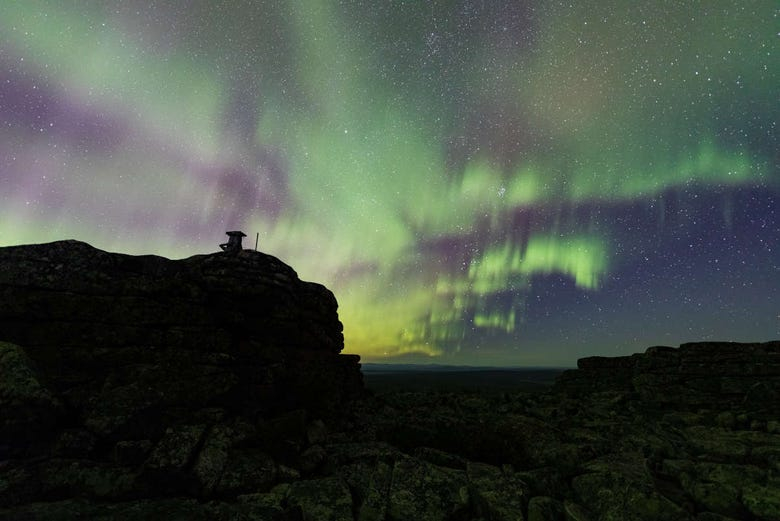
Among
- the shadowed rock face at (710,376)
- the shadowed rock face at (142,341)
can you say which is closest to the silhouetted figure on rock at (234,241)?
the shadowed rock face at (142,341)

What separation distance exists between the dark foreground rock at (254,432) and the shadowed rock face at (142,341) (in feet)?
0.17

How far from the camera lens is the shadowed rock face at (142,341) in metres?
11.2

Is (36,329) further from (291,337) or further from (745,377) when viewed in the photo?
(745,377)

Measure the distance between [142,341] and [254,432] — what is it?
5.31 meters

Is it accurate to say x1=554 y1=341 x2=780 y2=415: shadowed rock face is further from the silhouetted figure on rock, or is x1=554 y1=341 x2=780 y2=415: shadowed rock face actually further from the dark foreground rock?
the silhouetted figure on rock

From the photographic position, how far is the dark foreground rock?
9.18 m

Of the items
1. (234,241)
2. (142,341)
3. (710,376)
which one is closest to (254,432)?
(142,341)

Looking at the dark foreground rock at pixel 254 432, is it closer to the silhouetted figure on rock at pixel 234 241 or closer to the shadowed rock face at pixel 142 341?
the shadowed rock face at pixel 142 341

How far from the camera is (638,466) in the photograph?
1202 centimetres

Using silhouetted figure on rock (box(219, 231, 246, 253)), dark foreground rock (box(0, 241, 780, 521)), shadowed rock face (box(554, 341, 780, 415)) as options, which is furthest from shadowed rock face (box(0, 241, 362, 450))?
shadowed rock face (box(554, 341, 780, 415))

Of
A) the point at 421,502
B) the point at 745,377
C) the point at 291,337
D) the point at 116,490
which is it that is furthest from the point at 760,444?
the point at 116,490

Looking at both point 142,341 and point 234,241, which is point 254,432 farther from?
point 234,241

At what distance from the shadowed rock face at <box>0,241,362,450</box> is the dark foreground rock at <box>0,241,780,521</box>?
2.0 inches

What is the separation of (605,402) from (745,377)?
7667 millimetres
